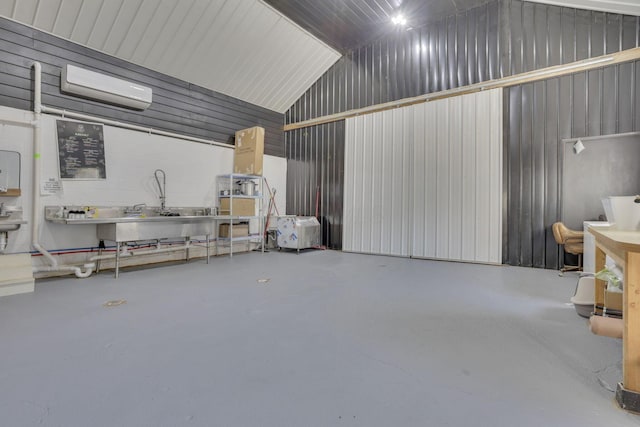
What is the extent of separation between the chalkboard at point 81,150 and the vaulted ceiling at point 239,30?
122 cm

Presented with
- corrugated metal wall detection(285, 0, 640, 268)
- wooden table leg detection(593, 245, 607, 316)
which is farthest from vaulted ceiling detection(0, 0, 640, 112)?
wooden table leg detection(593, 245, 607, 316)

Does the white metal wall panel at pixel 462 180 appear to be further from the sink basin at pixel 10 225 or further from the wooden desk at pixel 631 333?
the sink basin at pixel 10 225

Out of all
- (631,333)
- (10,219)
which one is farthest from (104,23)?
(631,333)

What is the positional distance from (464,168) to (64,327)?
571 cm

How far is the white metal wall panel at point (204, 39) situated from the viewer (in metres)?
4.00

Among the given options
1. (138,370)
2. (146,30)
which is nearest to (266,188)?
A: (146,30)

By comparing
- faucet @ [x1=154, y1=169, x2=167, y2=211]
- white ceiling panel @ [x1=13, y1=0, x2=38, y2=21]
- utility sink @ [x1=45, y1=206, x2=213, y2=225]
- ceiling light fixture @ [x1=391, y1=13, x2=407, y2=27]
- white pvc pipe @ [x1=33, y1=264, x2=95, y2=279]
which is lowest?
white pvc pipe @ [x1=33, y1=264, x2=95, y2=279]

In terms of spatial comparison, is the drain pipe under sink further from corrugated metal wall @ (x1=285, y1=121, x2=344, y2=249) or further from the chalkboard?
corrugated metal wall @ (x1=285, y1=121, x2=344, y2=249)

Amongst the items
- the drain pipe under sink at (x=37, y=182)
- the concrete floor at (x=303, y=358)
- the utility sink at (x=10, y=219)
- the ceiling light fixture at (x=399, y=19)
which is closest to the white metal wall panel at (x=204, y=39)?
the drain pipe under sink at (x=37, y=182)

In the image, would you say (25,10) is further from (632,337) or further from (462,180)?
(462,180)

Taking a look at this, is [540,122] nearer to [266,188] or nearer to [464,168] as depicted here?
[464,168]

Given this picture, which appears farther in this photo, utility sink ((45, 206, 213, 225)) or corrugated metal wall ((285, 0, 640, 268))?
corrugated metal wall ((285, 0, 640, 268))

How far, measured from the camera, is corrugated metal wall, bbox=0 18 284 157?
3760mm

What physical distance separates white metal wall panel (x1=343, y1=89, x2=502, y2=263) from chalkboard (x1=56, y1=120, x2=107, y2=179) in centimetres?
447
